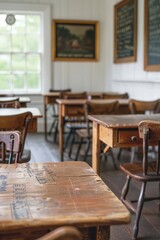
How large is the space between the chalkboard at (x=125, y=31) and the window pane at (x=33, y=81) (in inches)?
57.2

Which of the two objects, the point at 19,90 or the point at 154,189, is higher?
the point at 19,90

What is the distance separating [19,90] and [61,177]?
17.5 feet

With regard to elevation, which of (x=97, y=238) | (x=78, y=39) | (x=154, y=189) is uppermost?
(x=78, y=39)

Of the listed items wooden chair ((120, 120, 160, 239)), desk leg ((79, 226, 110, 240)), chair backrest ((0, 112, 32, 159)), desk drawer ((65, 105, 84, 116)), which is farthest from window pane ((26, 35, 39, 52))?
desk leg ((79, 226, 110, 240))

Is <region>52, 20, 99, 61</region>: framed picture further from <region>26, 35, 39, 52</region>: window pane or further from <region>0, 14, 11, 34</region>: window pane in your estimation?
<region>0, 14, 11, 34</region>: window pane

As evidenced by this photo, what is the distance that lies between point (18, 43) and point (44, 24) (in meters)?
0.56

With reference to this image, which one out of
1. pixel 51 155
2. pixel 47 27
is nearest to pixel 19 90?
pixel 47 27

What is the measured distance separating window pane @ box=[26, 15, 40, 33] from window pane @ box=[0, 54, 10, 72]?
0.59m

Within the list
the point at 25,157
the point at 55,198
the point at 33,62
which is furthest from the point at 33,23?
the point at 55,198

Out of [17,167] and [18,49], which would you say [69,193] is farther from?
[18,49]

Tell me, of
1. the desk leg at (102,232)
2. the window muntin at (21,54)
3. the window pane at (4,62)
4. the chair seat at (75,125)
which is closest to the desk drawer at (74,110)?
the chair seat at (75,125)

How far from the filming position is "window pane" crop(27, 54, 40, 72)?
661 cm

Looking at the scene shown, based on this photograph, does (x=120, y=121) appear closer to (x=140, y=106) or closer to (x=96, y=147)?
(x=96, y=147)

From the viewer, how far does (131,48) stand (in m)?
5.32
